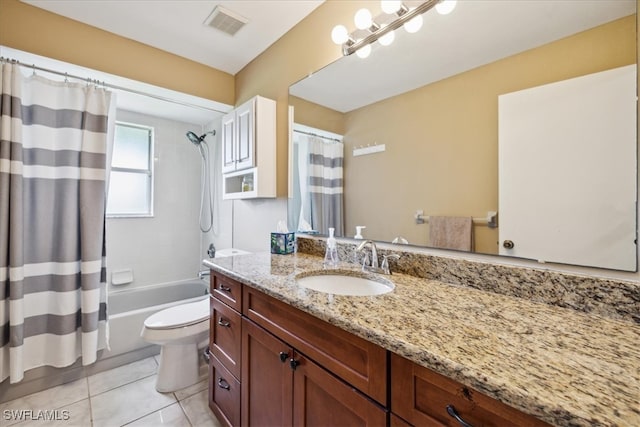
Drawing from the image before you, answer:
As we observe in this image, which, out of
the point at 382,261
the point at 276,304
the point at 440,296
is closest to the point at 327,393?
the point at 276,304

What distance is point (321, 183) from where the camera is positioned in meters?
1.77

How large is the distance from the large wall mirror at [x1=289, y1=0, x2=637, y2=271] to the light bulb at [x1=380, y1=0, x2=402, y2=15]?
11cm

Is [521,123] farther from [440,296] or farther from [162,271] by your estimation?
[162,271]

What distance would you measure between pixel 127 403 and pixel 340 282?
1.58 meters

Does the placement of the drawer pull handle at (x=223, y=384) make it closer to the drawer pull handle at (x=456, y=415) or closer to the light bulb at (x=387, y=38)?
the drawer pull handle at (x=456, y=415)

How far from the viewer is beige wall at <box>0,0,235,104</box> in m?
1.62

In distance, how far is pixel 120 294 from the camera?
2668 millimetres

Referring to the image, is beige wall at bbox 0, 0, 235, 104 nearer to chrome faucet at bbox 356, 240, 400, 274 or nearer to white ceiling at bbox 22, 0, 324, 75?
white ceiling at bbox 22, 0, 324, 75

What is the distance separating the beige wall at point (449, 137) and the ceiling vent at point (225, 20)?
1021mm

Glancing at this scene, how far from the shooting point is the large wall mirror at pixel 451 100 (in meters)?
0.86

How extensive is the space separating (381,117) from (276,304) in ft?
3.40

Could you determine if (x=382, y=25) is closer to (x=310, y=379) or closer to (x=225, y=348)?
(x=310, y=379)

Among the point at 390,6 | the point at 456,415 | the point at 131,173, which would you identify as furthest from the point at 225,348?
the point at 131,173

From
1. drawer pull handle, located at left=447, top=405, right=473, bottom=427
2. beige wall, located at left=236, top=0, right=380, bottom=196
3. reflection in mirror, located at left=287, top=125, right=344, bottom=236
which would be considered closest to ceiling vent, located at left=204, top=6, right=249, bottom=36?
beige wall, located at left=236, top=0, right=380, bottom=196
